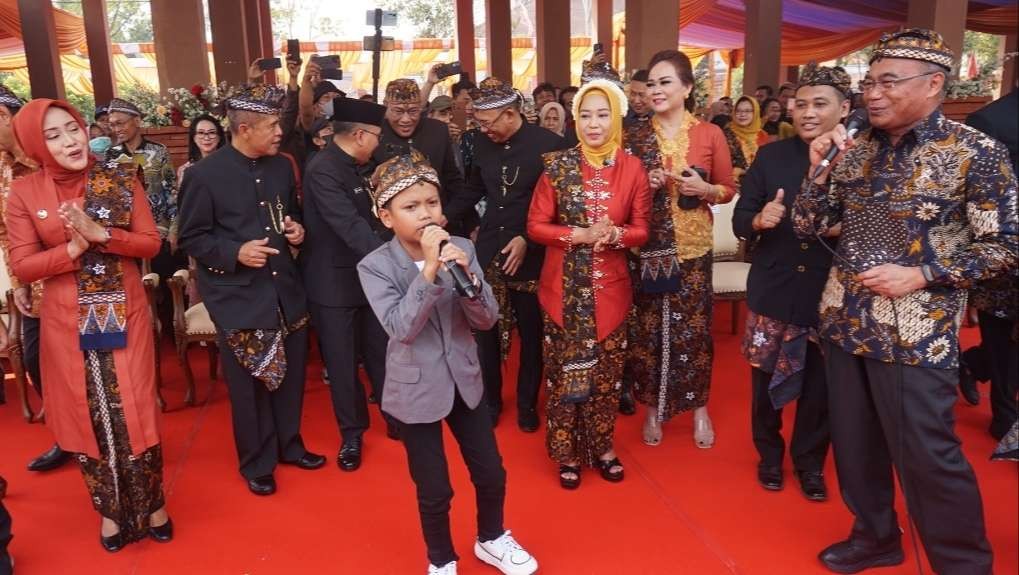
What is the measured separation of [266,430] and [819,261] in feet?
7.68

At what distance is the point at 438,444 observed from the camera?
229 centimetres

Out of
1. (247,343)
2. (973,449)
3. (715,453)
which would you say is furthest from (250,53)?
(973,449)

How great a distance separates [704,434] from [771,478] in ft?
1.47

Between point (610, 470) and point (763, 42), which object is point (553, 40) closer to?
point (763, 42)

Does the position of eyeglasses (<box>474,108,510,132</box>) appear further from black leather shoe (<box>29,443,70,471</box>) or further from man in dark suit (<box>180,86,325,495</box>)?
black leather shoe (<box>29,443,70,471</box>)


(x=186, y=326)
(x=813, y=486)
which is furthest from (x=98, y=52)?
(x=813, y=486)

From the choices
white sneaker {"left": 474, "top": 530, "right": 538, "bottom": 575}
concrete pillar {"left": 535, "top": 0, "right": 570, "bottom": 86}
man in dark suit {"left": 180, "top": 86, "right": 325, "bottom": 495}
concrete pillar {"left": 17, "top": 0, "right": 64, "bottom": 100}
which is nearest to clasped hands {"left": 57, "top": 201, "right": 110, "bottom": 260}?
man in dark suit {"left": 180, "top": 86, "right": 325, "bottom": 495}

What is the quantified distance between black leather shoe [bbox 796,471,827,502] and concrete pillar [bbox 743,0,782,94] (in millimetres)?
8430

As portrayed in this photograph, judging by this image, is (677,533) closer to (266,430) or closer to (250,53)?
(266,430)

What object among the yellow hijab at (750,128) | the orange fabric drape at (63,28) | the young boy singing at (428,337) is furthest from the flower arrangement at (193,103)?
the orange fabric drape at (63,28)

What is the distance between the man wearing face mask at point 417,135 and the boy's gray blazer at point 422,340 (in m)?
1.64

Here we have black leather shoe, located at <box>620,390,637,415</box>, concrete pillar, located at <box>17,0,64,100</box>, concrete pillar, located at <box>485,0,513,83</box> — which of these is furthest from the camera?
concrete pillar, located at <box>485,0,513,83</box>

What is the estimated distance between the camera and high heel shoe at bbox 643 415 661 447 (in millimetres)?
3436

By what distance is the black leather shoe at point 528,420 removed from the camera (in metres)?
3.64
